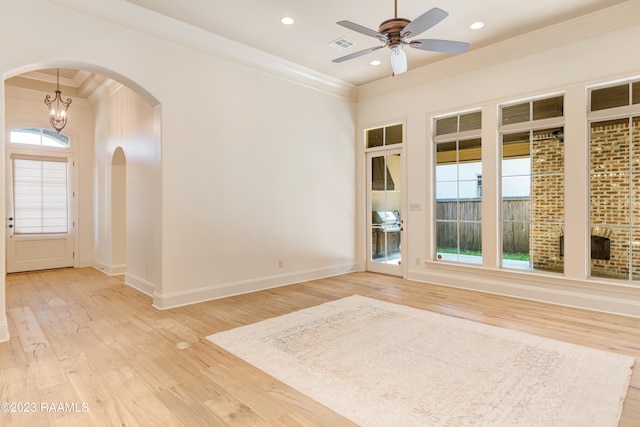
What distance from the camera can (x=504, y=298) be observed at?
4.89m

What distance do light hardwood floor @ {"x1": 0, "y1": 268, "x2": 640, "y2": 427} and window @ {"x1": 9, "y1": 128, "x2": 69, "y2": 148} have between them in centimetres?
295

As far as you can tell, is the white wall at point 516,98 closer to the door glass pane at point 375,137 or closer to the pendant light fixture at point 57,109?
the door glass pane at point 375,137

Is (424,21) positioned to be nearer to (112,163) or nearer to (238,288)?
(238,288)

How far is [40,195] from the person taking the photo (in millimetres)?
6949

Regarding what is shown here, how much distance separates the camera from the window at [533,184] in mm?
4758

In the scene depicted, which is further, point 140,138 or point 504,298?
point 140,138

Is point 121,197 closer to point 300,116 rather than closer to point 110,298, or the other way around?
point 110,298

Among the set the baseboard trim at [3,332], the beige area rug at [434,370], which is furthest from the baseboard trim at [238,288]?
the baseboard trim at [3,332]

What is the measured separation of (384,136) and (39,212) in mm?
7069

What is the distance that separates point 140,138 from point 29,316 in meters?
2.76

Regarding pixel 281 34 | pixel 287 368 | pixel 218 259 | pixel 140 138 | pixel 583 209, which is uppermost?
pixel 281 34

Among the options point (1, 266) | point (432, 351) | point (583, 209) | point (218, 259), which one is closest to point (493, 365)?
point (432, 351)

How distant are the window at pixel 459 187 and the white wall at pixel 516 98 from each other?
15 centimetres

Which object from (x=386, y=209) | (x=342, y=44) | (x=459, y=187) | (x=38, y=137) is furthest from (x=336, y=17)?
(x=38, y=137)
